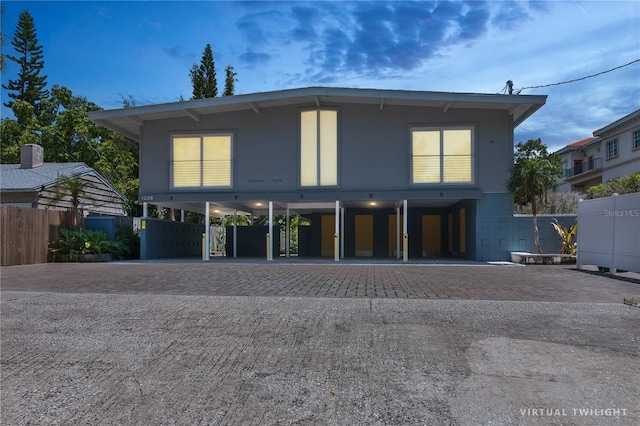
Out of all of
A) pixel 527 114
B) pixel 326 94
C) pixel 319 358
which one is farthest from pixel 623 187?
pixel 319 358

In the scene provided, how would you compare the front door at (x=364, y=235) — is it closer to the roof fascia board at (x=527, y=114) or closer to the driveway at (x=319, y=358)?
the roof fascia board at (x=527, y=114)

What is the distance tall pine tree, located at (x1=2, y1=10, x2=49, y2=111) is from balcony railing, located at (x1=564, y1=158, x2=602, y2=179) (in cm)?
4456

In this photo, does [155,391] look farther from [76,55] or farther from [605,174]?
[605,174]

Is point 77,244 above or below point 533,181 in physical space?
below

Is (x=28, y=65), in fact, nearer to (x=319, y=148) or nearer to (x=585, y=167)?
(x=319, y=148)

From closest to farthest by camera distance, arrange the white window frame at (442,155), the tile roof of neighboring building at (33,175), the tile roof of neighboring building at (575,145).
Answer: the white window frame at (442,155), the tile roof of neighboring building at (33,175), the tile roof of neighboring building at (575,145)

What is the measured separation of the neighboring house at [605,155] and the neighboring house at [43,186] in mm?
23828

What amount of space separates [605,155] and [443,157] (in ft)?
79.0

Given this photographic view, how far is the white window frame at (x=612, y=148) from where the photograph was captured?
3331 cm

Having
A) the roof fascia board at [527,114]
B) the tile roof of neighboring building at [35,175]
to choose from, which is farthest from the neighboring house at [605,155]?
the tile roof of neighboring building at [35,175]

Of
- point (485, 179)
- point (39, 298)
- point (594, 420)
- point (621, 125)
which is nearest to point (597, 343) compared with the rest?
point (594, 420)

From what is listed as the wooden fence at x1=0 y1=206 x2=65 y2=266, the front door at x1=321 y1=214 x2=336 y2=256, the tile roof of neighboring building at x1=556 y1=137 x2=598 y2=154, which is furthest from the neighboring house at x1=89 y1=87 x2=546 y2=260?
the tile roof of neighboring building at x1=556 y1=137 x2=598 y2=154

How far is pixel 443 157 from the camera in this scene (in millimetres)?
17547

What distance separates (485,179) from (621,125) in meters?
20.6
